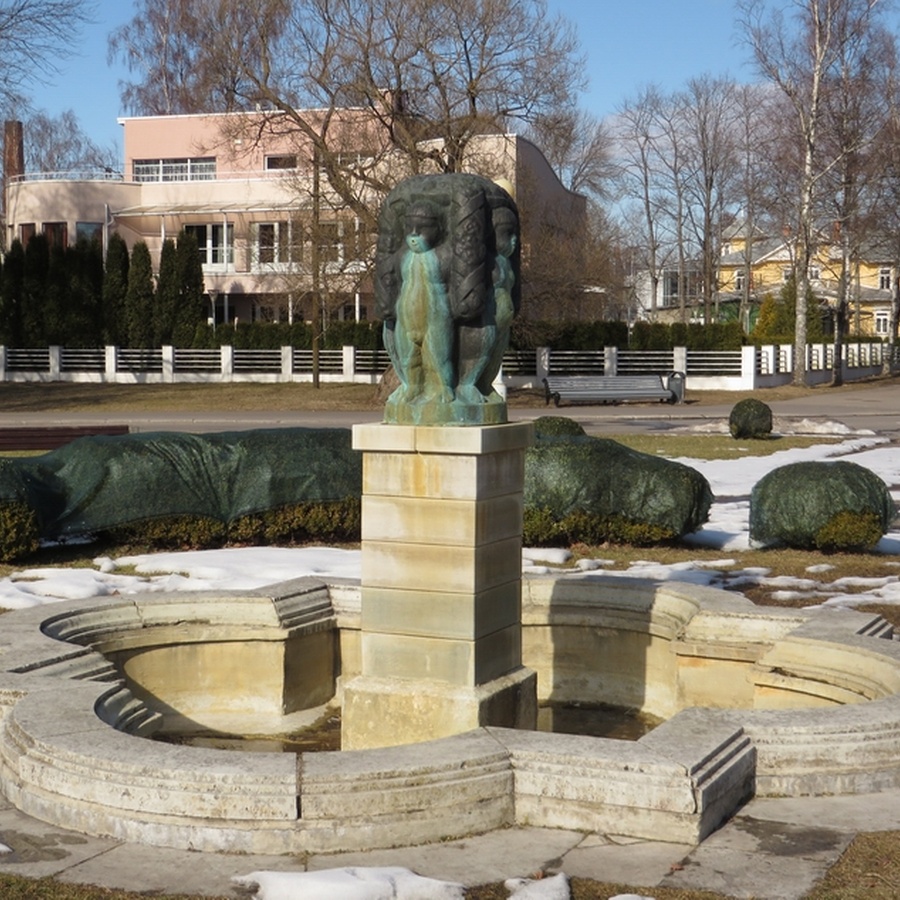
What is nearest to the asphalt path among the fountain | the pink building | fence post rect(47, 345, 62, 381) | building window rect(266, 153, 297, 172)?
fence post rect(47, 345, 62, 381)

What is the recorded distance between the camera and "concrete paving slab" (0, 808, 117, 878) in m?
4.66

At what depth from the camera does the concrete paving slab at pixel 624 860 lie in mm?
4605

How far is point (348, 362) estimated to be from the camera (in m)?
41.9

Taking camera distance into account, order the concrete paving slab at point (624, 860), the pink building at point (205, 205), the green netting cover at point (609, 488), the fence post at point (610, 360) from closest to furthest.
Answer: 1. the concrete paving slab at point (624, 860)
2. the green netting cover at point (609, 488)
3. the fence post at point (610, 360)
4. the pink building at point (205, 205)

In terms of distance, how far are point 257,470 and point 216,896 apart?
332 inches

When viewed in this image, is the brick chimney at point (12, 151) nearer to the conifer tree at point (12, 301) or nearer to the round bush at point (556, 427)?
the conifer tree at point (12, 301)

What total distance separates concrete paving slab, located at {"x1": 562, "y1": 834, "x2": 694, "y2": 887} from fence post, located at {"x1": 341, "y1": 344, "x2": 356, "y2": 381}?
3712cm

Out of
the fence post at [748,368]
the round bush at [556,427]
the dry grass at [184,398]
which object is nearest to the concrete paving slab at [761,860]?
the round bush at [556,427]

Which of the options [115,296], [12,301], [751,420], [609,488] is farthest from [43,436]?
[12,301]

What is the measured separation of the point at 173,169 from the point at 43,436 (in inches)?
1397

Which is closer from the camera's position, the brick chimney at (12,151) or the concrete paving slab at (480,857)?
the concrete paving slab at (480,857)

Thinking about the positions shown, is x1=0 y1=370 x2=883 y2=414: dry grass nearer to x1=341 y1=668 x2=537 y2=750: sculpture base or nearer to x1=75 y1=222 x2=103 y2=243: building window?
x1=75 y1=222 x2=103 y2=243: building window

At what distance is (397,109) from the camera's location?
3300cm

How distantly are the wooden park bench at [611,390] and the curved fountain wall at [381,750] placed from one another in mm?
29693
